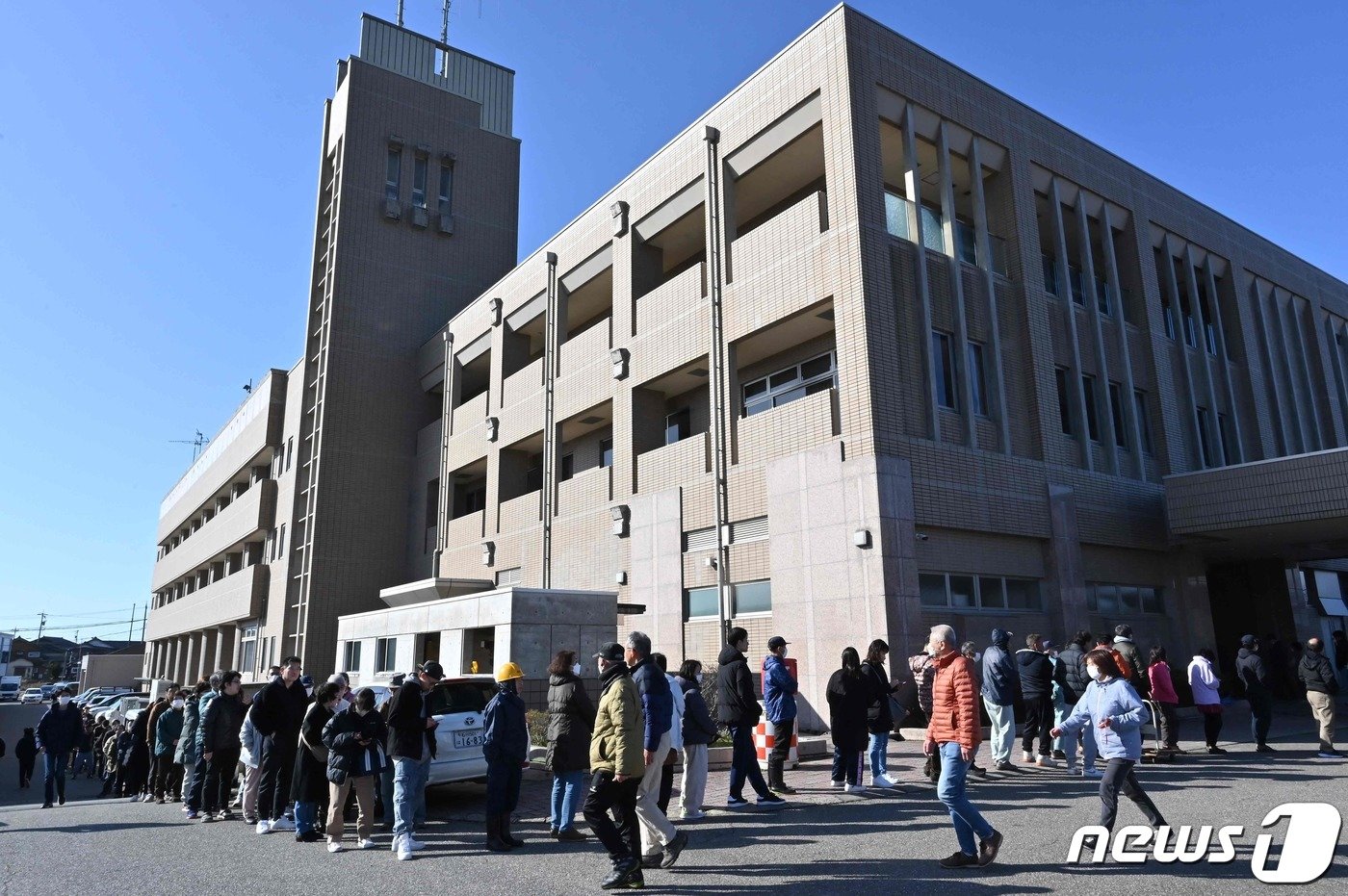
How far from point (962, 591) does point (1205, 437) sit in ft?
36.6

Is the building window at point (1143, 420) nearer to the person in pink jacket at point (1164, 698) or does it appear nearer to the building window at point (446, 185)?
the person in pink jacket at point (1164, 698)

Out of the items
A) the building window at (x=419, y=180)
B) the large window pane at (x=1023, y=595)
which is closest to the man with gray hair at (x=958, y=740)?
the large window pane at (x=1023, y=595)

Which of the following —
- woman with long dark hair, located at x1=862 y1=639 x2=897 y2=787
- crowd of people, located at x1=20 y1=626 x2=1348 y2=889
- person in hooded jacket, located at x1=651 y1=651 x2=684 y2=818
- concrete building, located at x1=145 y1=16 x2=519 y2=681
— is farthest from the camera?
concrete building, located at x1=145 y1=16 x2=519 y2=681

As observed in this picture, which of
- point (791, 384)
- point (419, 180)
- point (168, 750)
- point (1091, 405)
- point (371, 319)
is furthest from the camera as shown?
point (419, 180)

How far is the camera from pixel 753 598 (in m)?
18.7

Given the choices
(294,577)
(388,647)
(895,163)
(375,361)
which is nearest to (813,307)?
(895,163)

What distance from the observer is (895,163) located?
2012 centimetres

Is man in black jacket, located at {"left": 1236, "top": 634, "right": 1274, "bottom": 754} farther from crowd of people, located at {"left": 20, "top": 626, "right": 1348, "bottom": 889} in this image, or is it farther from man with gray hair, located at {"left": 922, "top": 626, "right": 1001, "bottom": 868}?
man with gray hair, located at {"left": 922, "top": 626, "right": 1001, "bottom": 868}

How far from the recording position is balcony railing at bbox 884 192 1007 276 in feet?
60.1

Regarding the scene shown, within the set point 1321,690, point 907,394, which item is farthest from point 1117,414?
point 1321,690

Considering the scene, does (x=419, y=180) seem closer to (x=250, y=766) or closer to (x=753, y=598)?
(x=753, y=598)

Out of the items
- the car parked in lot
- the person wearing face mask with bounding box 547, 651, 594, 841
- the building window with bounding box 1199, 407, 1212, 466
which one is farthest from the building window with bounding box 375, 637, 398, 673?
the building window with bounding box 1199, 407, 1212, 466

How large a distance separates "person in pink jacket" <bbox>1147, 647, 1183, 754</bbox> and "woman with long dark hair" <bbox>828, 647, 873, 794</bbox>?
496 centimetres

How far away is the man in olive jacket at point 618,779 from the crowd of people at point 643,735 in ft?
0.04
